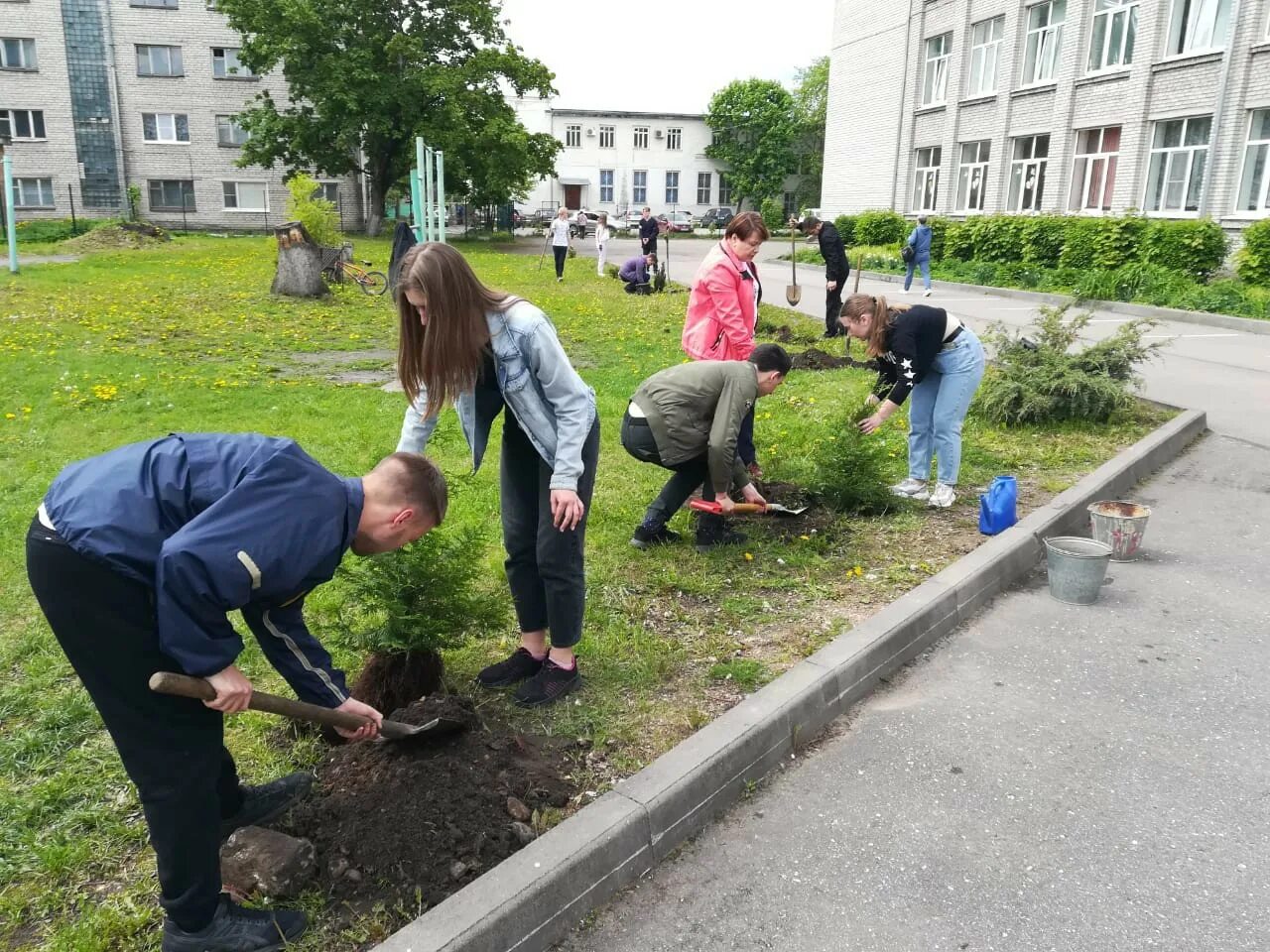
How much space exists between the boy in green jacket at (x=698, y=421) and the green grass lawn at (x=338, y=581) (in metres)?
0.38

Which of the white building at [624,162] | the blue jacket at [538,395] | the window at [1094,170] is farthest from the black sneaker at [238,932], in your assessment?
the white building at [624,162]

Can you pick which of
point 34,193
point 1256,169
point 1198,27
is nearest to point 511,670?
point 1256,169

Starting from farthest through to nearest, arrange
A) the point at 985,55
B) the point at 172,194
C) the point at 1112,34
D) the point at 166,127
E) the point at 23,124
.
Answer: the point at 172,194 → the point at 166,127 → the point at 23,124 → the point at 985,55 → the point at 1112,34

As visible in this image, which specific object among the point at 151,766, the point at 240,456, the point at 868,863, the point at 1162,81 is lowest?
the point at 868,863

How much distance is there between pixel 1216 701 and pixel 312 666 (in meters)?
3.58

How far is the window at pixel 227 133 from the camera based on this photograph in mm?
40688

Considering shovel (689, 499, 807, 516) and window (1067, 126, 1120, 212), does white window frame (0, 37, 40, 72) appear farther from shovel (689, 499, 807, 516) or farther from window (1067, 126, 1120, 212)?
shovel (689, 499, 807, 516)

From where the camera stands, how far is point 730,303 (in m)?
6.20

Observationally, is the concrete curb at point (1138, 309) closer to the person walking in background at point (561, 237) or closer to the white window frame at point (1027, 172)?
the white window frame at point (1027, 172)

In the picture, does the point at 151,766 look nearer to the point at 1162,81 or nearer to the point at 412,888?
the point at 412,888

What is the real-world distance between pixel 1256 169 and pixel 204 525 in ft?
78.2

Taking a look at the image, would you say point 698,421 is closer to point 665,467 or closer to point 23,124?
point 665,467

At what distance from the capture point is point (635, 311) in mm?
16375

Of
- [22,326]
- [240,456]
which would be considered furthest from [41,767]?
A: [22,326]
